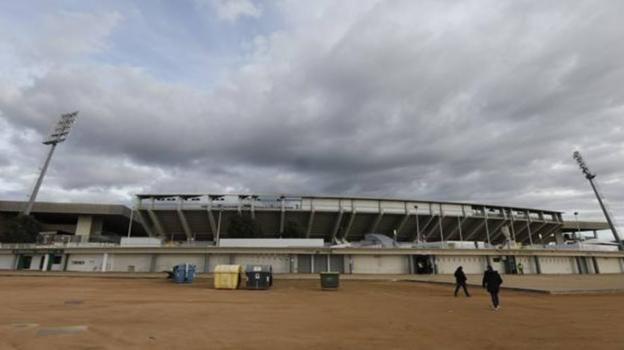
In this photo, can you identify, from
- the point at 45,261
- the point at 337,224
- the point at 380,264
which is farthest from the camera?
the point at 337,224

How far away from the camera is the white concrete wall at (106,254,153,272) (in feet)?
127

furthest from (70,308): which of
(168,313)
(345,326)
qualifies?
(345,326)

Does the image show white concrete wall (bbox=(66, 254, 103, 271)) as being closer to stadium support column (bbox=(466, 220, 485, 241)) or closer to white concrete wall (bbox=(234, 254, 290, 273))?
white concrete wall (bbox=(234, 254, 290, 273))

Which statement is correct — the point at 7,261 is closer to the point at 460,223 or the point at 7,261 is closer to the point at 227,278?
the point at 227,278

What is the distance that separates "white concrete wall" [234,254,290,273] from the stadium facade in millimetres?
107

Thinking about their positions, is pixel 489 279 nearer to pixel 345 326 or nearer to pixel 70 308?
pixel 345 326

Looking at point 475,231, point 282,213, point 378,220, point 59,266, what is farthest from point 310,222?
point 59,266

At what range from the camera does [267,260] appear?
3772 cm

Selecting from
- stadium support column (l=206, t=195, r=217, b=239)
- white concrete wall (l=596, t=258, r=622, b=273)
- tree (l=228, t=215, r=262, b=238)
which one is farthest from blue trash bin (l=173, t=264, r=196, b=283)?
white concrete wall (l=596, t=258, r=622, b=273)

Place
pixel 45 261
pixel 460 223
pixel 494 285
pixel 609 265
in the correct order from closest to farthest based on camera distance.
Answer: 1. pixel 494 285
2. pixel 45 261
3. pixel 609 265
4. pixel 460 223

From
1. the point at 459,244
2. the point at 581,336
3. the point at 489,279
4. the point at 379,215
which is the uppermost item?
the point at 379,215

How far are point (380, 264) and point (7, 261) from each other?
45.7 m

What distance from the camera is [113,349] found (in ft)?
21.6

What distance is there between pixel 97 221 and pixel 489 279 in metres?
70.1
